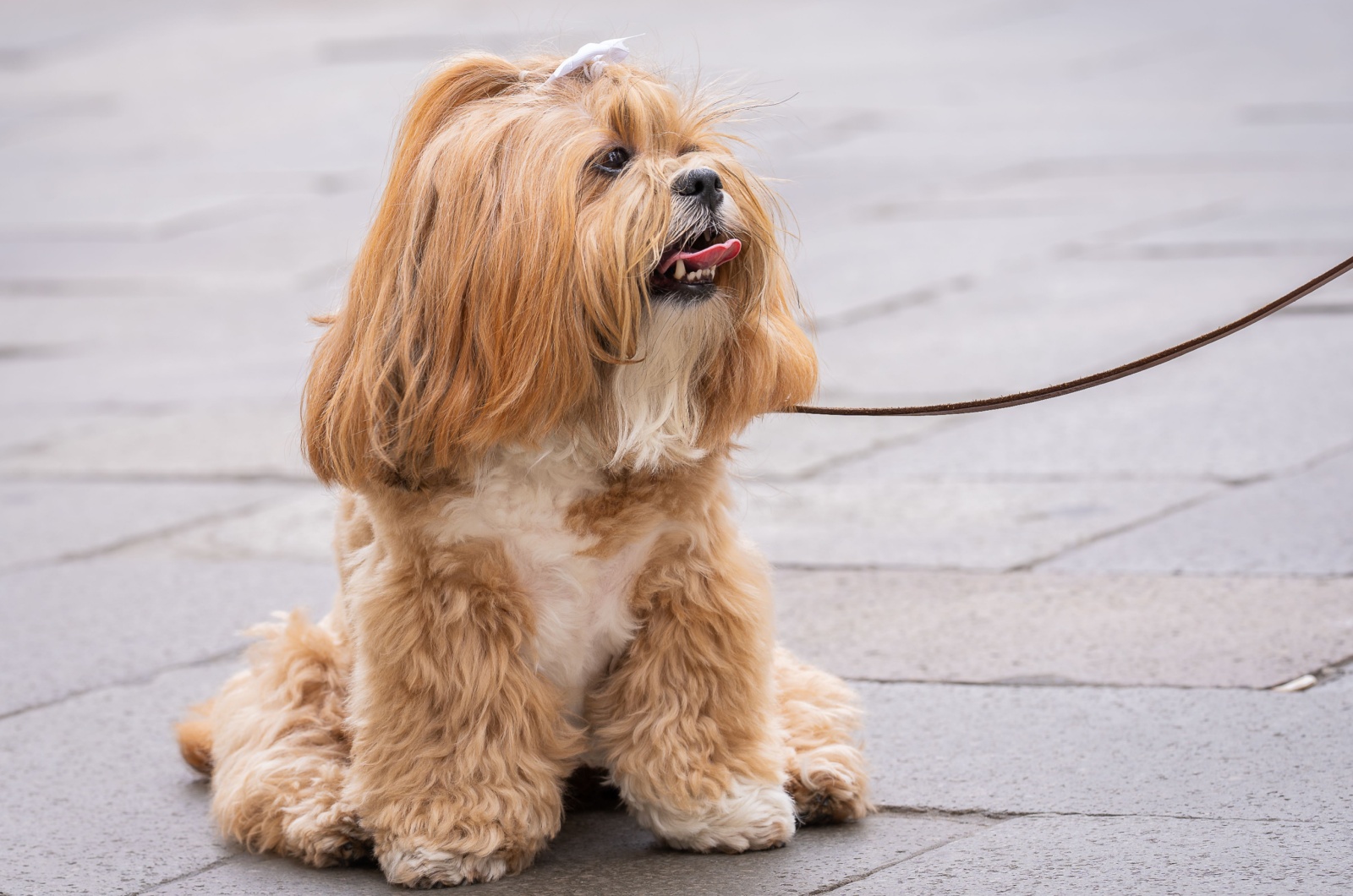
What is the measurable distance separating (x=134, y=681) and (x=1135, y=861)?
2.57 m

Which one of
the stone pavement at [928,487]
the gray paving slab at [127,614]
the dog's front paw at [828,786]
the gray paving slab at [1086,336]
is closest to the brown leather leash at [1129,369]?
the stone pavement at [928,487]

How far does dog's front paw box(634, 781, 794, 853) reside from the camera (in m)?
2.98

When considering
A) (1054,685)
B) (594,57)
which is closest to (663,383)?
(594,57)

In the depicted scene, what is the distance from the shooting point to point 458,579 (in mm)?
2889

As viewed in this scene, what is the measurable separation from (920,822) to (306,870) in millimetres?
1135

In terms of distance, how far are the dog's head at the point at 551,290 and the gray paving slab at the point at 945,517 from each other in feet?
6.76

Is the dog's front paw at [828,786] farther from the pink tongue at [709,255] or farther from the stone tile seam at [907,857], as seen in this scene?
the pink tongue at [709,255]

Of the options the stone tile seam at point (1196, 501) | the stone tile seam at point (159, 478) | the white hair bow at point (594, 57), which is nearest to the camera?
the white hair bow at point (594, 57)

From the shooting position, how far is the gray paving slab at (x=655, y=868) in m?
2.89

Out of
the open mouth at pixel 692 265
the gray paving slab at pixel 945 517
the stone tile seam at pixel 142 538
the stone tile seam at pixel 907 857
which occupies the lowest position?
the stone tile seam at pixel 142 538

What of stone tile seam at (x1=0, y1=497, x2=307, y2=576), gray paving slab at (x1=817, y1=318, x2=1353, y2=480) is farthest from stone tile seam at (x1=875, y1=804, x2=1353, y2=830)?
stone tile seam at (x1=0, y1=497, x2=307, y2=576)

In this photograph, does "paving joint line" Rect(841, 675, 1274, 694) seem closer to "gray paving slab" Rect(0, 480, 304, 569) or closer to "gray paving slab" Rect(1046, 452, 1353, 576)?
"gray paving slab" Rect(1046, 452, 1353, 576)

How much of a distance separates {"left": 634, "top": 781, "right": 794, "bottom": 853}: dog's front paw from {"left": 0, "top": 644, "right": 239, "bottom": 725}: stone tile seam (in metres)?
1.65

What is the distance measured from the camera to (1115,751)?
11.0ft
